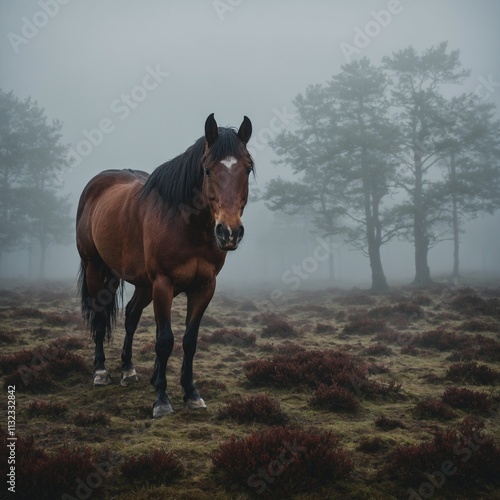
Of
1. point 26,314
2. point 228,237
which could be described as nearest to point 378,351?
point 228,237

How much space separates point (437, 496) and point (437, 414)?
6.83ft

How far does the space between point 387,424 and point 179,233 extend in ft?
12.1

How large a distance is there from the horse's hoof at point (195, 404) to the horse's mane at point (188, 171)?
9.14 ft

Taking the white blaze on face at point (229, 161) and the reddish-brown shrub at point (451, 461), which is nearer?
the reddish-brown shrub at point (451, 461)

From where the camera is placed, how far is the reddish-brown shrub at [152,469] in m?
2.92

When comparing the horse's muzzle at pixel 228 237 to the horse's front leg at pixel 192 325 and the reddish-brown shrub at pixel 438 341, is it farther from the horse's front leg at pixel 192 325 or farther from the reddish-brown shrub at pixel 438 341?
the reddish-brown shrub at pixel 438 341

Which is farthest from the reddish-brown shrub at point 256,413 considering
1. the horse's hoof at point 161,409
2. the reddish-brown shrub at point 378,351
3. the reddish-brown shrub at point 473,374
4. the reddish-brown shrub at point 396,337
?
the reddish-brown shrub at point 396,337

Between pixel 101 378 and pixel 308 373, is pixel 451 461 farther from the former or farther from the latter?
pixel 101 378

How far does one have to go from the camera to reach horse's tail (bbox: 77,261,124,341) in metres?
6.80

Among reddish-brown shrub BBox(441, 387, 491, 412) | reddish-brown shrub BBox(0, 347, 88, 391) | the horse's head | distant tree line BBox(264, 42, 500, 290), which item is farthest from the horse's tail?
distant tree line BBox(264, 42, 500, 290)

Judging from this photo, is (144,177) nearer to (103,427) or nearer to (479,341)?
(103,427)

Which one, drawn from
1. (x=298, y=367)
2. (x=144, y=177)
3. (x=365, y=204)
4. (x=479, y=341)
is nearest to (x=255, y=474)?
(x=298, y=367)

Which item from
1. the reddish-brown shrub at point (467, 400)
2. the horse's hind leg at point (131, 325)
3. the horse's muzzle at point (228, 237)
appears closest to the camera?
the horse's muzzle at point (228, 237)

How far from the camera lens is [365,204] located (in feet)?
80.0
